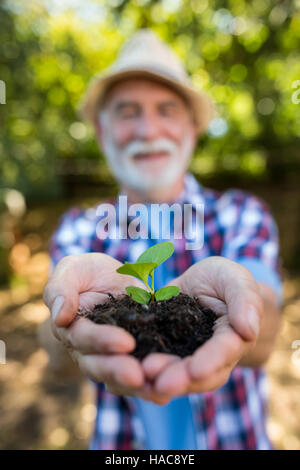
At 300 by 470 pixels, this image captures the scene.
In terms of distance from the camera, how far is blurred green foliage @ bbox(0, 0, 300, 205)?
2008 millimetres

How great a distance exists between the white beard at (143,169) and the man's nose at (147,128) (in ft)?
0.07

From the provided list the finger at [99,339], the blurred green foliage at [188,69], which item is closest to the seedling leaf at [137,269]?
the finger at [99,339]

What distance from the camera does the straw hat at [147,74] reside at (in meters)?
1.29

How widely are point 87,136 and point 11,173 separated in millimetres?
1340

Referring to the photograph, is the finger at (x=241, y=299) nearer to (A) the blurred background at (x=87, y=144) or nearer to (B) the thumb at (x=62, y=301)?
(B) the thumb at (x=62, y=301)

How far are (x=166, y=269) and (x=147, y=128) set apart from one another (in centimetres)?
49

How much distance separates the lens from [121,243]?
4.25 feet

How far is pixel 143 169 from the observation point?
4.47 feet

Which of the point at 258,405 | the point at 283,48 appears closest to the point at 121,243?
the point at 258,405

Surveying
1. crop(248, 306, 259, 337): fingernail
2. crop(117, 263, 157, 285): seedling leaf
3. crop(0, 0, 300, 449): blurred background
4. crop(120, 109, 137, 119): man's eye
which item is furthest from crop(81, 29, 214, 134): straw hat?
crop(248, 306, 259, 337): fingernail

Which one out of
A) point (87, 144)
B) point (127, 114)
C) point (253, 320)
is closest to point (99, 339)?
point (253, 320)

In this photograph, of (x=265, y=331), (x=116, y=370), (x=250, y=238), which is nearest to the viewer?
(x=116, y=370)

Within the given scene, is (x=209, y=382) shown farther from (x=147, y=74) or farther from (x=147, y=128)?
(x=147, y=74)

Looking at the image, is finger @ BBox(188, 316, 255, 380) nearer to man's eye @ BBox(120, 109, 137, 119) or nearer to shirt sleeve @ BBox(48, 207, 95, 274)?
shirt sleeve @ BBox(48, 207, 95, 274)
